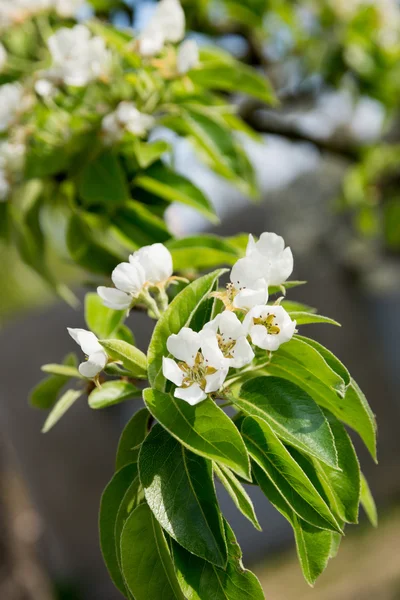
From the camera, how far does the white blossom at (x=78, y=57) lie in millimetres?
994

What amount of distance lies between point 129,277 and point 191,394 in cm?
16

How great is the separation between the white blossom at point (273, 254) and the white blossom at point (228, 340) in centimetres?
7

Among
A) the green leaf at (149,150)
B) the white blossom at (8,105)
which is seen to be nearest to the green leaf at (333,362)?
the green leaf at (149,150)

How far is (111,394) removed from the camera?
2.20 feet

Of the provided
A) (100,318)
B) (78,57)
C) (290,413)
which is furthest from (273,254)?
(78,57)

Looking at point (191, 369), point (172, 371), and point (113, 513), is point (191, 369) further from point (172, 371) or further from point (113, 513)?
point (113, 513)

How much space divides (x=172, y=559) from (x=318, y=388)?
208mm

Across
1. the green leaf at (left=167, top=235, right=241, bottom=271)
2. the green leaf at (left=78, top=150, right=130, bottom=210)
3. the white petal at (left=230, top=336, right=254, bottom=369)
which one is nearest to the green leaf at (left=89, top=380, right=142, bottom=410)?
the white petal at (left=230, top=336, right=254, bottom=369)

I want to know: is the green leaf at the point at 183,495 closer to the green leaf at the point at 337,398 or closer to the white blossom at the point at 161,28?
the green leaf at the point at 337,398

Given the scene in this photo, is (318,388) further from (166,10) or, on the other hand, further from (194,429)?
(166,10)

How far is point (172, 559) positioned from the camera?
609 millimetres

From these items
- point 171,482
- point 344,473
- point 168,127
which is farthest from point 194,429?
point 168,127

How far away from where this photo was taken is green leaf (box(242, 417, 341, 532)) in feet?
1.93

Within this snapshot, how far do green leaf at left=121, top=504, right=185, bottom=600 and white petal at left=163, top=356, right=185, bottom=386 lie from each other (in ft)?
0.43
